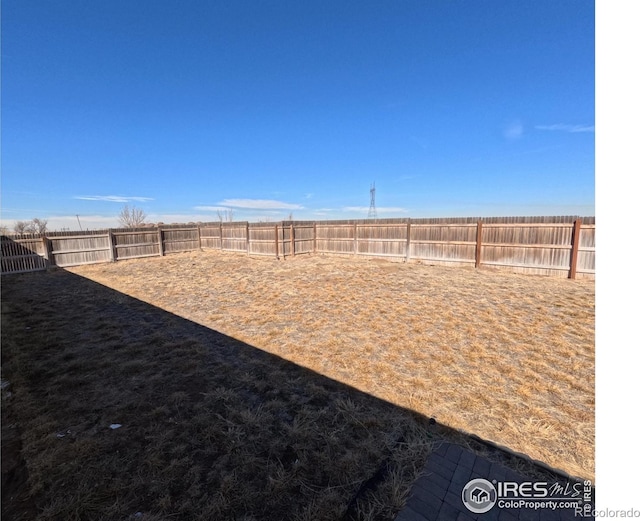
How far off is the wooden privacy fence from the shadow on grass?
8678 millimetres

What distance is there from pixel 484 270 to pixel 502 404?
8.27 m

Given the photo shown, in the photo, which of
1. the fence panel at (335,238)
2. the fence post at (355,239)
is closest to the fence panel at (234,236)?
the fence panel at (335,238)

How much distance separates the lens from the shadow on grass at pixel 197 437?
1921 millimetres

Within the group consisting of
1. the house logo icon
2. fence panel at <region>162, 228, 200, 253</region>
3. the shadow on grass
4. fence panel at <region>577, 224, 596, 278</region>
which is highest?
fence panel at <region>162, 228, 200, 253</region>

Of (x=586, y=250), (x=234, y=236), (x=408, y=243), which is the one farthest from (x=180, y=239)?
(x=586, y=250)

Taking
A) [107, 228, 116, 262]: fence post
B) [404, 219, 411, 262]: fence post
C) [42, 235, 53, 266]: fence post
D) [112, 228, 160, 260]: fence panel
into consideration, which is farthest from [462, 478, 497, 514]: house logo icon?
[112, 228, 160, 260]: fence panel

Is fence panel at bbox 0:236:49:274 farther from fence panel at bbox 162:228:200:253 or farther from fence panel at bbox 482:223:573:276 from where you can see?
fence panel at bbox 482:223:573:276

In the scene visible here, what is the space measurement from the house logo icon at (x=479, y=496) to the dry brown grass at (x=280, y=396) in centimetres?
38

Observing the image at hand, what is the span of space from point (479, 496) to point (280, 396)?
6.53ft

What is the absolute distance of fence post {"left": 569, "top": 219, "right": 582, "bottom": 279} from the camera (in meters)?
8.39

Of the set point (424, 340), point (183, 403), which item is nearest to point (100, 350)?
point (183, 403)

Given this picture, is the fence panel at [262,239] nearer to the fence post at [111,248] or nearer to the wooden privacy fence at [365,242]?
the wooden privacy fence at [365,242]

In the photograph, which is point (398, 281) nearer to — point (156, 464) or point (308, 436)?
point (308, 436)

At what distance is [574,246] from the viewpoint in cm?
851
